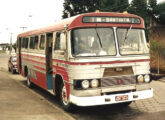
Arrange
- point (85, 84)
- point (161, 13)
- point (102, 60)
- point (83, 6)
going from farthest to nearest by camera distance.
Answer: point (83, 6)
point (161, 13)
point (102, 60)
point (85, 84)

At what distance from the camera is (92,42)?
25.9ft

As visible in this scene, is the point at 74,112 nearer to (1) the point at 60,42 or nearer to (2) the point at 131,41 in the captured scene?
(1) the point at 60,42

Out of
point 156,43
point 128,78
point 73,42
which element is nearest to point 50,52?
point 73,42

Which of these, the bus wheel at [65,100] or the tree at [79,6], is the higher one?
the tree at [79,6]

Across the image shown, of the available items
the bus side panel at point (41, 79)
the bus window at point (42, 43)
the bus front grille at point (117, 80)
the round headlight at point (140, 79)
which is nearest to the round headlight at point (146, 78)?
the round headlight at point (140, 79)

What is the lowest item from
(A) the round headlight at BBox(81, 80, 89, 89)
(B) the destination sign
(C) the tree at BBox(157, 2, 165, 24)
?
(A) the round headlight at BBox(81, 80, 89, 89)

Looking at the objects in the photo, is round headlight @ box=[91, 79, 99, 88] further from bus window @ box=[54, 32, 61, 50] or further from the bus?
bus window @ box=[54, 32, 61, 50]

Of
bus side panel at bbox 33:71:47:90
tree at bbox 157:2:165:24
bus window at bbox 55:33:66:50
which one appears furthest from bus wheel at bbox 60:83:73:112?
tree at bbox 157:2:165:24

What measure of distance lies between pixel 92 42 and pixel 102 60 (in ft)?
1.95

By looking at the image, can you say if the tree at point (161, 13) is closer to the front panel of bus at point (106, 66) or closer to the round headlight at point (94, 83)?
the front panel of bus at point (106, 66)

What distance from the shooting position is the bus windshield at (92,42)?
779cm

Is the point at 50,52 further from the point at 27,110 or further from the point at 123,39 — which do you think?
the point at 123,39

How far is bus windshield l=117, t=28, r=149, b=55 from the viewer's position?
8164 millimetres

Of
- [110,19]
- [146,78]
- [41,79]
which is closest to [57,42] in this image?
[110,19]
